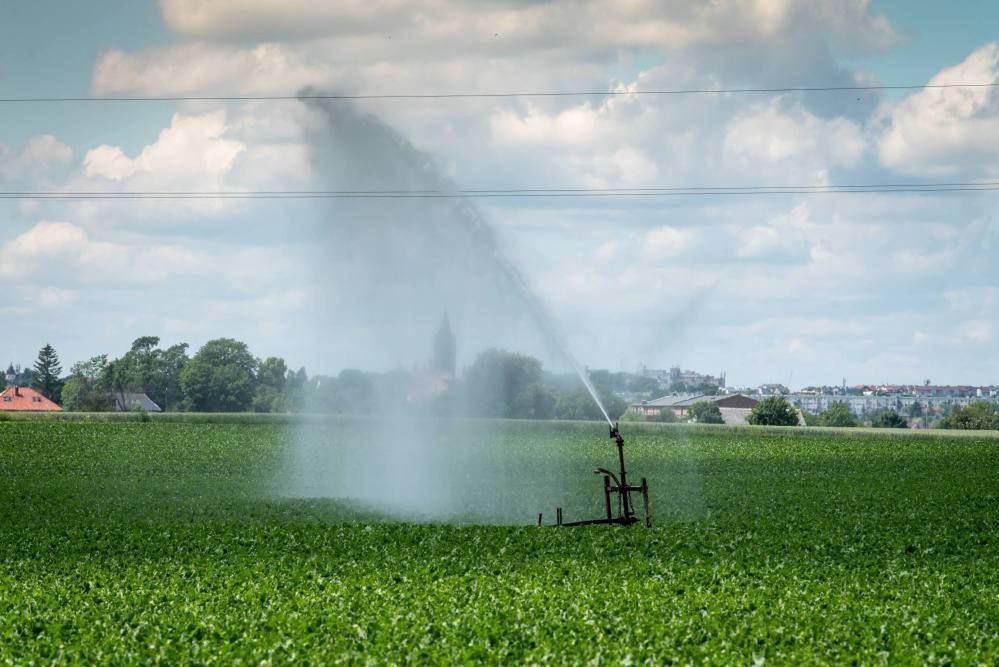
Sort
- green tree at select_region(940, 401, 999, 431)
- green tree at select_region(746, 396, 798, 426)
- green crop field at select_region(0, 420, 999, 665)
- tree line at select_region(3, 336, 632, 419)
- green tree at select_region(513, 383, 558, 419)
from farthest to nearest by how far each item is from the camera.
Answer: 1. green tree at select_region(746, 396, 798, 426)
2. green tree at select_region(940, 401, 999, 431)
3. green tree at select_region(513, 383, 558, 419)
4. tree line at select_region(3, 336, 632, 419)
5. green crop field at select_region(0, 420, 999, 665)

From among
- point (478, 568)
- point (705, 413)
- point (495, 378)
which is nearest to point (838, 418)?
point (705, 413)

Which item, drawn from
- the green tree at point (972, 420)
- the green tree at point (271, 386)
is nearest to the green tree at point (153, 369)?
the green tree at point (271, 386)

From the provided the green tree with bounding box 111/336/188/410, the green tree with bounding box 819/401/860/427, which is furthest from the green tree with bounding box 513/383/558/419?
the green tree with bounding box 111/336/188/410

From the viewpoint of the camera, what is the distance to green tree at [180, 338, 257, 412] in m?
151

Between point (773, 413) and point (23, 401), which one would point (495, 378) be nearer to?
point (773, 413)

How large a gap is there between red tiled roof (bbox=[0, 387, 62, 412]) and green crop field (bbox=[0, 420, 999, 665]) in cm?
12806

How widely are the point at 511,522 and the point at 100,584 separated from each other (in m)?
13.2

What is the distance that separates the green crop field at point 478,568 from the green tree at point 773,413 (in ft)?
295

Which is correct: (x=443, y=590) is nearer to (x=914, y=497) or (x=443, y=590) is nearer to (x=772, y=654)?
(x=772, y=654)

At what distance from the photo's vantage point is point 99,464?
53.9 meters

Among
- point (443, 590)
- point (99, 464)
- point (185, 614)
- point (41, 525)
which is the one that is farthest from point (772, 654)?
point (99, 464)

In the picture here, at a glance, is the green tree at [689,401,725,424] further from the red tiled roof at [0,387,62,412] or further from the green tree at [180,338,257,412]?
the red tiled roof at [0,387,62,412]

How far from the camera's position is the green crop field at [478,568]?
15.8 m

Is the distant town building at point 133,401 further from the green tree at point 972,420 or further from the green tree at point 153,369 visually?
the green tree at point 972,420
